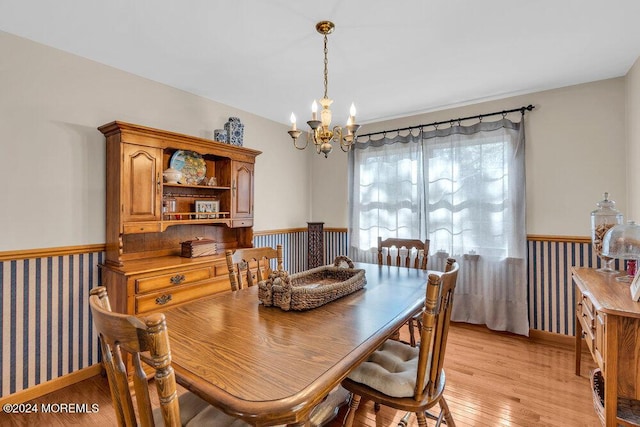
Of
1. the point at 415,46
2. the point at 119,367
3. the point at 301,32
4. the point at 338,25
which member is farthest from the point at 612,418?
the point at 301,32

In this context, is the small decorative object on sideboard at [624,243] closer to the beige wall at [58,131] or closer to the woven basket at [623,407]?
the woven basket at [623,407]

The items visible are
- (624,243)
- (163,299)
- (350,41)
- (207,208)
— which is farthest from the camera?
(207,208)

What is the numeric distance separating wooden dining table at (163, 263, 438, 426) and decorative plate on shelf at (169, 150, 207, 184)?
1.55 metres

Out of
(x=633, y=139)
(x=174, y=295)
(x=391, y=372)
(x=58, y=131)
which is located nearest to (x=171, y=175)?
(x=58, y=131)

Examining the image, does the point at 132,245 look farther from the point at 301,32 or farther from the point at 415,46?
the point at 415,46

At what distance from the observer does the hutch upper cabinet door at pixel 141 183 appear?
2.26 meters

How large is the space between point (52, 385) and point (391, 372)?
2.38 metres

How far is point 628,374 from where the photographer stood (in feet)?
4.68

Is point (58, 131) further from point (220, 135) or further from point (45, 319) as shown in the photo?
point (45, 319)

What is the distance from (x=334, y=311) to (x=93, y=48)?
2.49 meters

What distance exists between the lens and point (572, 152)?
282 centimetres

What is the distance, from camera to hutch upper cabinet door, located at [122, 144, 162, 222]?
7.40 ft

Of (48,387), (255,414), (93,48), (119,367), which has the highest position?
(93,48)

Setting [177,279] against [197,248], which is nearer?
[177,279]
